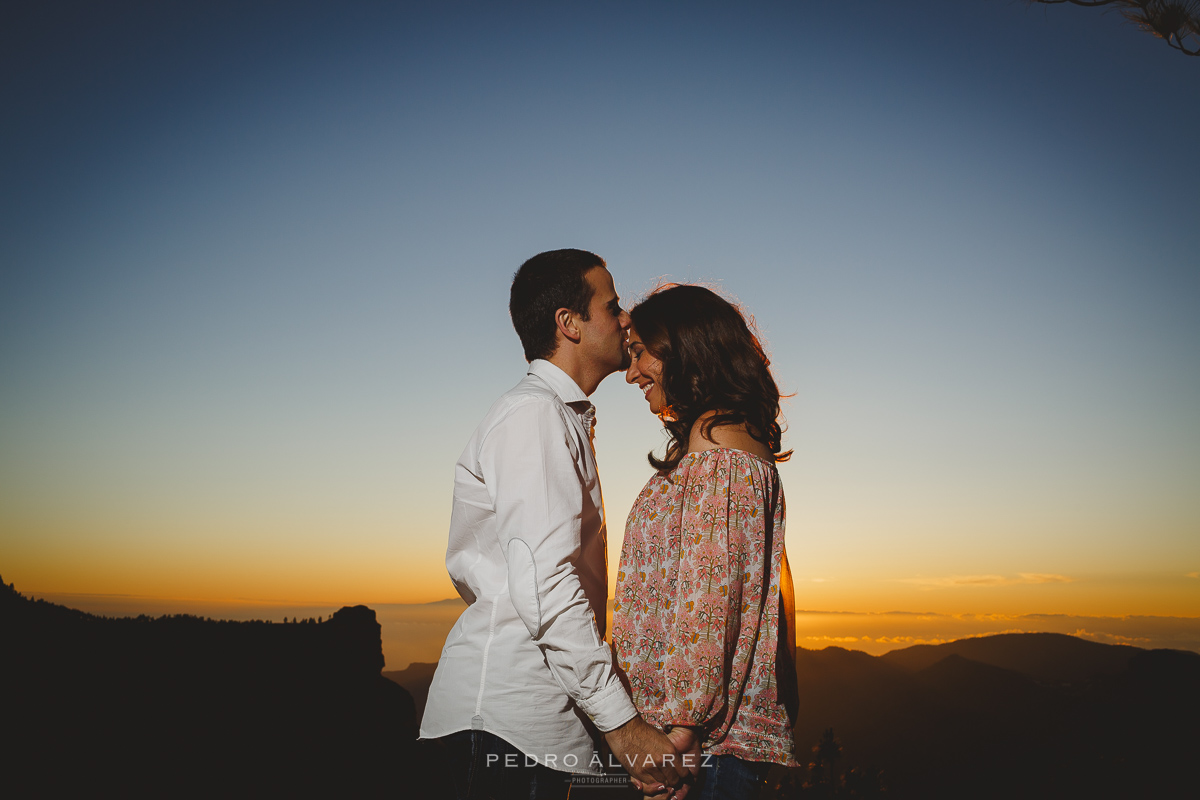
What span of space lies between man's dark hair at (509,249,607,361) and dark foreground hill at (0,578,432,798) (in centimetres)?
2517

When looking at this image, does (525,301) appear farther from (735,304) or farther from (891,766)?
(891,766)

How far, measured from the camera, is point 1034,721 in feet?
60.9

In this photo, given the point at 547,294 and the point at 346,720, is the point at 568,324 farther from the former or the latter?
the point at 346,720

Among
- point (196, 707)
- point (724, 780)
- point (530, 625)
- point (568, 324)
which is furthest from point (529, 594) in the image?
point (196, 707)

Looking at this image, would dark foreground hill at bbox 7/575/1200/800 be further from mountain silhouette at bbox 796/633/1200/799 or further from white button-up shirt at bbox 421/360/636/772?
white button-up shirt at bbox 421/360/636/772

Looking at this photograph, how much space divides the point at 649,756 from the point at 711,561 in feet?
1.85

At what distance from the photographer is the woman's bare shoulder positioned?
209cm

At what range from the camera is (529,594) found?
1835 millimetres

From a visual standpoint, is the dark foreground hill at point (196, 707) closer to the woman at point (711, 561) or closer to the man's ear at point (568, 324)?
the man's ear at point (568, 324)

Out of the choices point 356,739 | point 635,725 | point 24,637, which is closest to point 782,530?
point 635,725

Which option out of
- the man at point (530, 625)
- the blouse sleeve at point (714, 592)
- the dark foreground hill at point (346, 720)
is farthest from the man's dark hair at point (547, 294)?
the dark foreground hill at point (346, 720)

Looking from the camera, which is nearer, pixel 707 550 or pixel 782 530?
pixel 707 550

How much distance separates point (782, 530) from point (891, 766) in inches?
1234

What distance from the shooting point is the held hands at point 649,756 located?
178 cm
